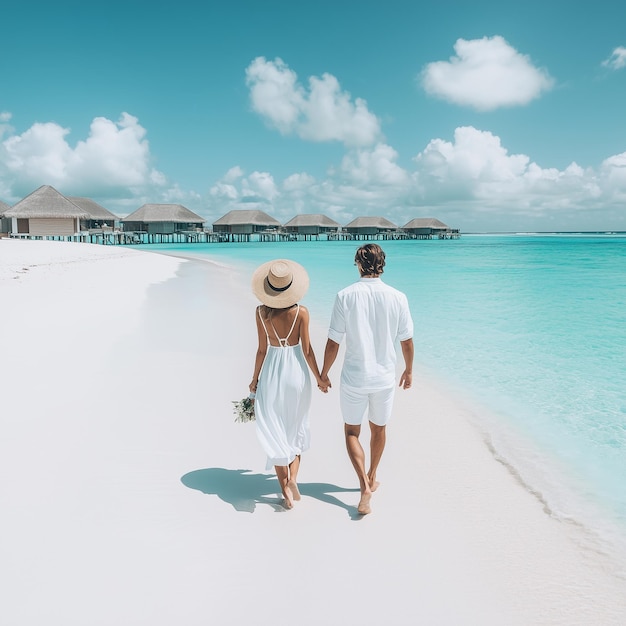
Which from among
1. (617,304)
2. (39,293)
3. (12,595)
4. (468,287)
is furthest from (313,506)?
(468,287)

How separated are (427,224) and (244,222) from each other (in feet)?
115

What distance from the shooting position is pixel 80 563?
2.22 m

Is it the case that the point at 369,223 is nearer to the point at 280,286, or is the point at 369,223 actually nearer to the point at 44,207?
the point at 44,207

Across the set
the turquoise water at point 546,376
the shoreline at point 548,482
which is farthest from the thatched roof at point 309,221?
the shoreline at point 548,482

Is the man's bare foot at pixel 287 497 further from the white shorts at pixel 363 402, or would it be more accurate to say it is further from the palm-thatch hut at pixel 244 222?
the palm-thatch hut at pixel 244 222

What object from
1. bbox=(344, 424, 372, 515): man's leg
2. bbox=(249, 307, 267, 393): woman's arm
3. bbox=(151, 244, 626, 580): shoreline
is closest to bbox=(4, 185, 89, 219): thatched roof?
bbox=(151, 244, 626, 580): shoreline

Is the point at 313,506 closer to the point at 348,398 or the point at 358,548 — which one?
the point at 358,548

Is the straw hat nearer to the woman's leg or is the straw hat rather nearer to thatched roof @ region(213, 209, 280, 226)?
the woman's leg

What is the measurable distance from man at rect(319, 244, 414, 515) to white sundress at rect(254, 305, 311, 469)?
0.14m

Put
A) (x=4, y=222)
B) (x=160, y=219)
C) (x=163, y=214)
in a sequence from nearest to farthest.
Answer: (x=4, y=222), (x=160, y=219), (x=163, y=214)

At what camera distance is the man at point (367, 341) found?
2529 millimetres

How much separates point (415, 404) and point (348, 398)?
245 cm

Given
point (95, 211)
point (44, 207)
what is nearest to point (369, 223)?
point (95, 211)

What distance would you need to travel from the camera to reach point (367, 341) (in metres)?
2.57
